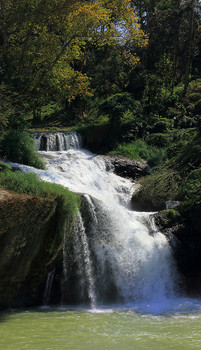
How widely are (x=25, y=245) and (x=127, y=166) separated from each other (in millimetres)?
9483

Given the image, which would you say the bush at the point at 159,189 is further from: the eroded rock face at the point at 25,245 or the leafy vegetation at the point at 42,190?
the eroded rock face at the point at 25,245

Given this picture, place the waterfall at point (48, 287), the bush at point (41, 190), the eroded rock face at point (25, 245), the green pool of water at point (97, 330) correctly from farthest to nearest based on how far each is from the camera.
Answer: the waterfall at point (48, 287) → the bush at point (41, 190) → the eroded rock face at point (25, 245) → the green pool of water at point (97, 330)

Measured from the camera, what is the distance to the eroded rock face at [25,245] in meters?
7.48

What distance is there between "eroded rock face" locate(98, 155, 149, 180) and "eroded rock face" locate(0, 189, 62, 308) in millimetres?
8188

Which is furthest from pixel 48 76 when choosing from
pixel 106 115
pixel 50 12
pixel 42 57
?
pixel 106 115

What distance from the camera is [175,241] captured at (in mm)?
10227

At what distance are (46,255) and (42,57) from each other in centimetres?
1059

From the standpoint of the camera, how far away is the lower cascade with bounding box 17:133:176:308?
28.9ft

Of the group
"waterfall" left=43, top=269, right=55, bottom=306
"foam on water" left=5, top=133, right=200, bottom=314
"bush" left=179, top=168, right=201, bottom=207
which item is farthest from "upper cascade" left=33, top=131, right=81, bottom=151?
"waterfall" left=43, top=269, right=55, bottom=306

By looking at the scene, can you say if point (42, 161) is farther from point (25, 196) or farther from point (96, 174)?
point (25, 196)

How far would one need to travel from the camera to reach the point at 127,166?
16766 mm

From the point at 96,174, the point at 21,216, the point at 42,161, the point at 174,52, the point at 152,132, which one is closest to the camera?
the point at 21,216

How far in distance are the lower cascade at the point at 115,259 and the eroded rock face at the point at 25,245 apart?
2.09 ft

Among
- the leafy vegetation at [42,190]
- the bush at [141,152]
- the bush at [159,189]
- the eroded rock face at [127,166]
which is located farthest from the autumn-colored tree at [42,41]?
the leafy vegetation at [42,190]
